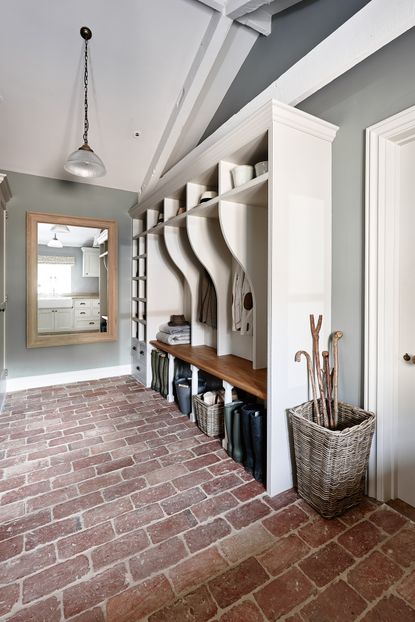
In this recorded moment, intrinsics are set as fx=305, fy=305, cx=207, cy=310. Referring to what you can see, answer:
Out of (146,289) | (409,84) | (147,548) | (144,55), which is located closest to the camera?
(147,548)

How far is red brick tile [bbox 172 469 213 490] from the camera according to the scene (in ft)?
6.21

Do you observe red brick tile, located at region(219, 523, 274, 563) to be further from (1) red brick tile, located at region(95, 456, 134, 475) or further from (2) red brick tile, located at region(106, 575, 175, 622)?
(1) red brick tile, located at region(95, 456, 134, 475)

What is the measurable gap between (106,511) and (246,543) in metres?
0.78

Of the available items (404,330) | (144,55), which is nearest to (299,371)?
(404,330)

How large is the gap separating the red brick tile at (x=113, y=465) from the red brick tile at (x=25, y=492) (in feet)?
1.04

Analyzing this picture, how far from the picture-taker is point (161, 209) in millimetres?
3650

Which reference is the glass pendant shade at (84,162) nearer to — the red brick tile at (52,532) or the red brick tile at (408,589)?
the red brick tile at (52,532)

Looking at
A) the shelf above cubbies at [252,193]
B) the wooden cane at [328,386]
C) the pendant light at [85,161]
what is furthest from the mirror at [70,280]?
the wooden cane at [328,386]

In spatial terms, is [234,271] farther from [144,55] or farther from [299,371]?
[144,55]

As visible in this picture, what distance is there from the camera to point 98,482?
1942 millimetres

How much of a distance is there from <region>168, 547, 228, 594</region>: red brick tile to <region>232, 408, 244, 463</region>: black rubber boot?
0.72m

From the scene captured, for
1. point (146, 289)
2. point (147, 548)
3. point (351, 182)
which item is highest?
point (351, 182)

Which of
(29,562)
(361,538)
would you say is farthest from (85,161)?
(361,538)

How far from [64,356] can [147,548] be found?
10.1 feet
